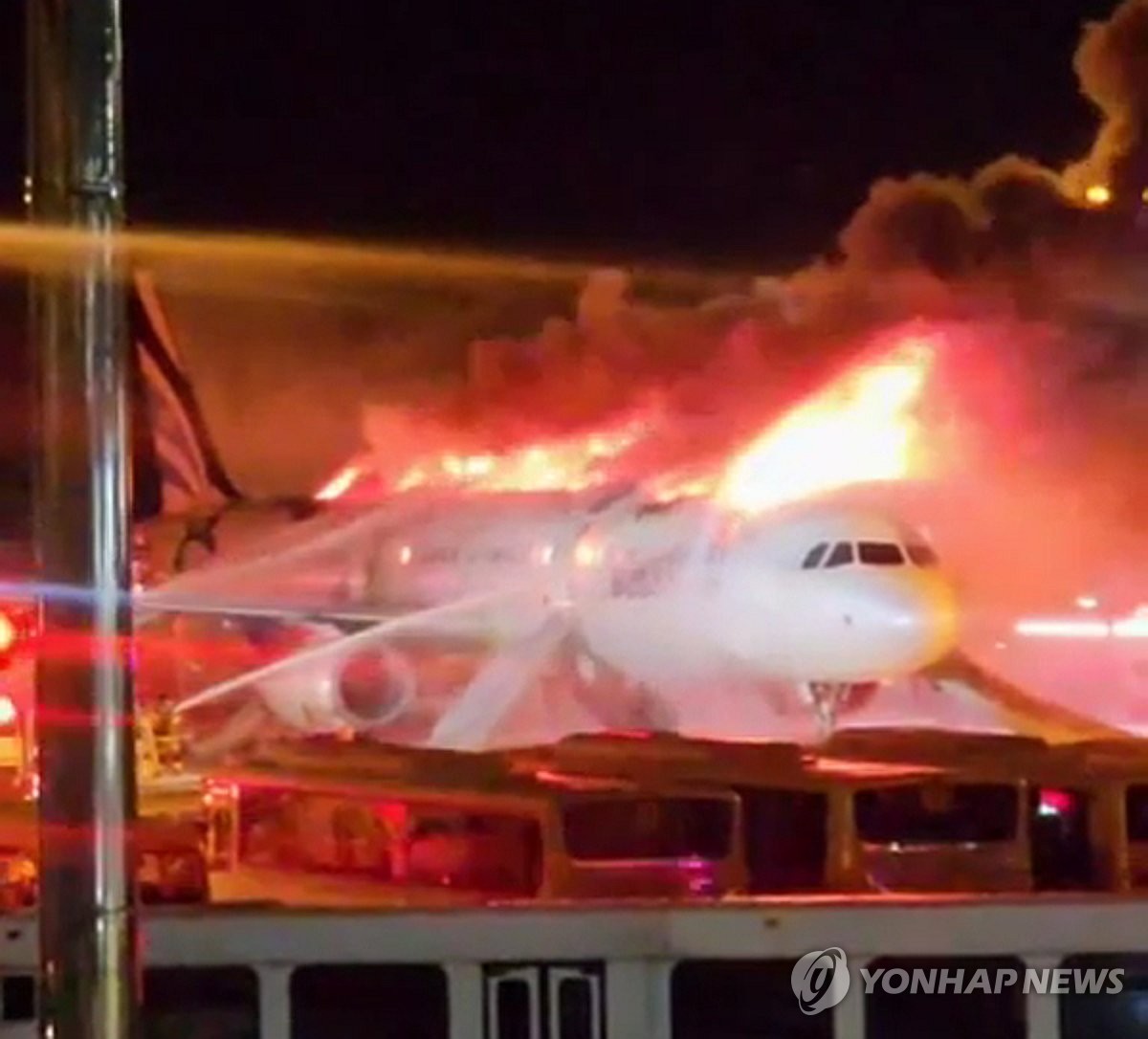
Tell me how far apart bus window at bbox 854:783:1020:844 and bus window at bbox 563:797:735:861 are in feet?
0.75

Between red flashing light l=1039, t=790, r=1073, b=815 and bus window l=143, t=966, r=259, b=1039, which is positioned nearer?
bus window l=143, t=966, r=259, b=1039

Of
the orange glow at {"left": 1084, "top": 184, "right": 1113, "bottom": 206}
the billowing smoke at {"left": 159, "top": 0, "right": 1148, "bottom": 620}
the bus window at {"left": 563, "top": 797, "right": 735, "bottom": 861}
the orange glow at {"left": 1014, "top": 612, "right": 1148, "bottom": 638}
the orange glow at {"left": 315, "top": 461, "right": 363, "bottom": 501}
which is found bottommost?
the bus window at {"left": 563, "top": 797, "right": 735, "bottom": 861}

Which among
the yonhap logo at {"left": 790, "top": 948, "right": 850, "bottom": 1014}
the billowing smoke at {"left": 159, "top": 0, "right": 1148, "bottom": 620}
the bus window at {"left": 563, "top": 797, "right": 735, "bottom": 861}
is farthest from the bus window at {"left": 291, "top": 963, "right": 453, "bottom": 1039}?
the billowing smoke at {"left": 159, "top": 0, "right": 1148, "bottom": 620}

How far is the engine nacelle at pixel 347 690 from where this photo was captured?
358 cm

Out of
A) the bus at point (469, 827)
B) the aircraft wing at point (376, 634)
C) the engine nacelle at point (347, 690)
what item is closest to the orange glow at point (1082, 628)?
the bus at point (469, 827)

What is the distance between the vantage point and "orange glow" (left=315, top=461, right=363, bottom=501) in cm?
358

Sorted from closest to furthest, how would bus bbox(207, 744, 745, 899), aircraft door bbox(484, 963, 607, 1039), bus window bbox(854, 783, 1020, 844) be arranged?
aircraft door bbox(484, 963, 607, 1039), bus bbox(207, 744, 745, 899), bus window bbox(854, 783, 1020, 844)

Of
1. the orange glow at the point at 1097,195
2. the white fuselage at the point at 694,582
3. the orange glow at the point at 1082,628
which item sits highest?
the orange glow at the point at 1097,195

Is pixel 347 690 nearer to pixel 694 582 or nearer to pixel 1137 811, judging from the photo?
pixel 694 582

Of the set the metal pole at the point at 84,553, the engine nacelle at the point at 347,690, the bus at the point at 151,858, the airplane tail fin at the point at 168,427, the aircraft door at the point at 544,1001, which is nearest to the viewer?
the metal pole at the point at 84,553

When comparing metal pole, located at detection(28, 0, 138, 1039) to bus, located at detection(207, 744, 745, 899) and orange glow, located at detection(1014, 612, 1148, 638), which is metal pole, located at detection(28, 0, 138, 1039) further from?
orange glow, located at detection(1014, 612, 1148, 638)

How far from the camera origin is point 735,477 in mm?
3596

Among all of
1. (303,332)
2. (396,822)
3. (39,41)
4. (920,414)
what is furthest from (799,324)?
(39,41)

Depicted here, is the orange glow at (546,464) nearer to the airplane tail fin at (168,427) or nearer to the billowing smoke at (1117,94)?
the airplane tail fin at (168,427)
